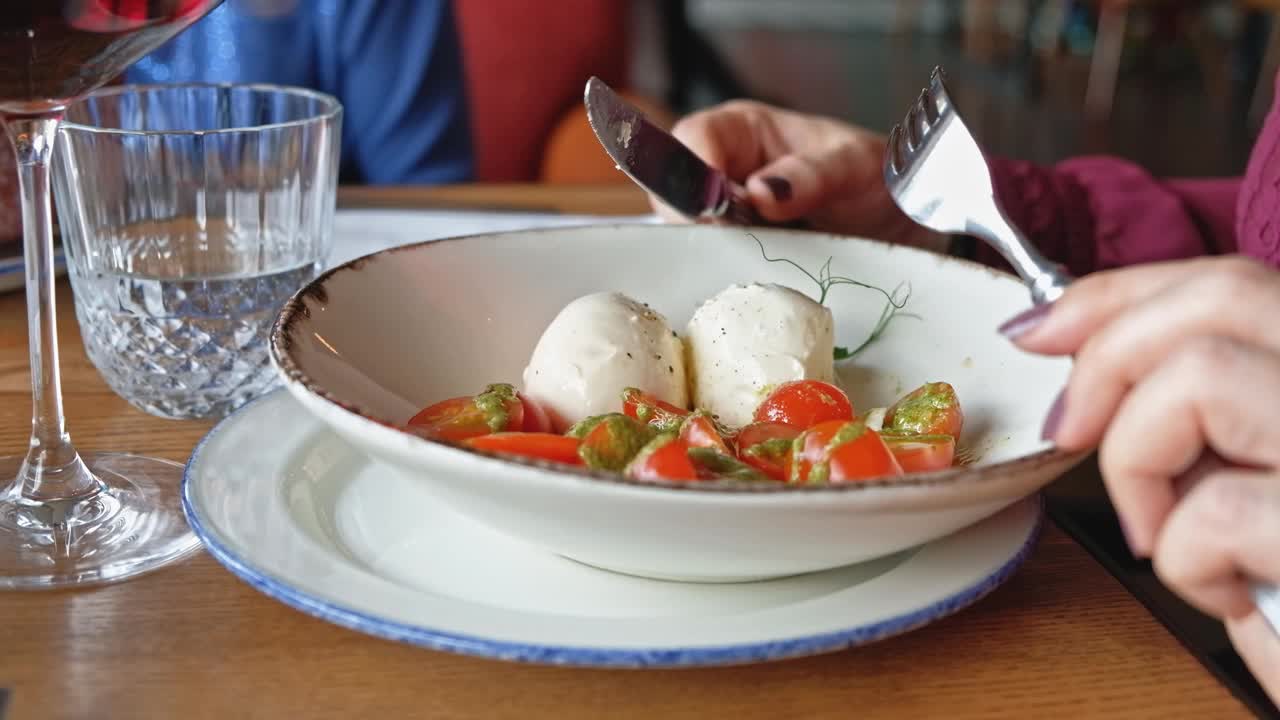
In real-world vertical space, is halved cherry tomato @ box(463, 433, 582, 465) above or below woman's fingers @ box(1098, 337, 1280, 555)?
below

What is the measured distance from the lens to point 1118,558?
29.0 inches

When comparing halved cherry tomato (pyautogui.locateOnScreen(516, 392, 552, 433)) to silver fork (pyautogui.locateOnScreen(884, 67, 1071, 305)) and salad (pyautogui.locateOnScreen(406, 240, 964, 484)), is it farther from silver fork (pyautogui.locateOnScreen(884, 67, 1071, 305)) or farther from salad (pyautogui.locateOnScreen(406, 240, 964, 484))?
silver fork (pyautogui.locateOnScreen(884, 67, 1071, 305))

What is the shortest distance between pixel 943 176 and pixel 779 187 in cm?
18

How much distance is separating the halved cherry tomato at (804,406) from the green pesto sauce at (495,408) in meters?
0.14

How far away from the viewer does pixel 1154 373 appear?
0.50 m

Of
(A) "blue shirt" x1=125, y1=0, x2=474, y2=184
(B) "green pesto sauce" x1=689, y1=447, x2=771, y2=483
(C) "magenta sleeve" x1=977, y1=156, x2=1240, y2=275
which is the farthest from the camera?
(A) "blue shirt" x1=125, y1=0, x2=474, y2=184

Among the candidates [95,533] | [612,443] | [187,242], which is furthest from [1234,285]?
[187,242]

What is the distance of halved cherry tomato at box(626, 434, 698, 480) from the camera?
1.79ft

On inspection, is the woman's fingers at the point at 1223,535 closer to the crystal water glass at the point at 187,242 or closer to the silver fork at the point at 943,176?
the silver fork at the point at 943,176

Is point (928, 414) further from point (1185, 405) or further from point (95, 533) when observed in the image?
point (95, 533)

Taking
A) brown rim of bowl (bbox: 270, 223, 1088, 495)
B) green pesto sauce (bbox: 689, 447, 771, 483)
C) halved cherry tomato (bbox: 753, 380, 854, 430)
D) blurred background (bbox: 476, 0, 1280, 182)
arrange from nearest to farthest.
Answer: brown rim of bowl (bbox: 270, 223, 1088, 495)
green pesto sauce (bbox: 689, 447, 771, 483)
halved cherry tomato (bbox: 753, 380, 854, 430)
blurred background (bbox: 476, 0, 1280, 182)

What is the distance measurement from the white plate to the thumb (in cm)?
38

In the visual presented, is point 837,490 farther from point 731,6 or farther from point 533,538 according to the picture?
point 731,6

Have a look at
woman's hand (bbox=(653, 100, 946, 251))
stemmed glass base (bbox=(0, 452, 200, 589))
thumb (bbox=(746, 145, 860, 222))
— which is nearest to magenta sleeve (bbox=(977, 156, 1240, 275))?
woman's hand (bbox=(653, 100, 946, 251))
